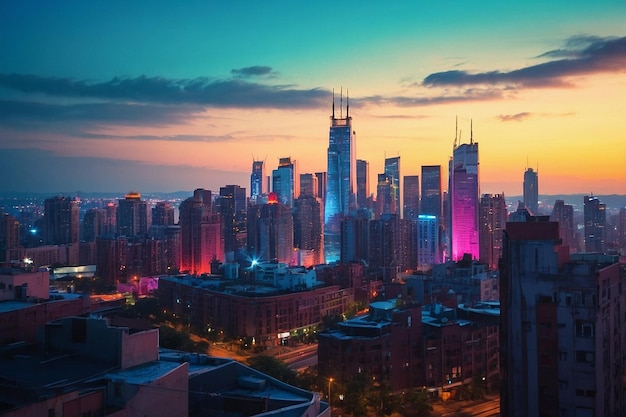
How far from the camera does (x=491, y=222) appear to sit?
41.6 m

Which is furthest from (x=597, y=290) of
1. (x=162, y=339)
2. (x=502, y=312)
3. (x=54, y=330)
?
(x=162, y=339)

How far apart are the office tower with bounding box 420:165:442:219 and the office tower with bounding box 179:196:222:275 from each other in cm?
2677

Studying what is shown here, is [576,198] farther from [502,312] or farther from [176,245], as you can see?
[502,312]

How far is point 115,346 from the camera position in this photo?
6.07m

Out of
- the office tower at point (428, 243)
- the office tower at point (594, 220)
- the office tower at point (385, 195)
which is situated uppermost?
the office tower at point (385, 195)

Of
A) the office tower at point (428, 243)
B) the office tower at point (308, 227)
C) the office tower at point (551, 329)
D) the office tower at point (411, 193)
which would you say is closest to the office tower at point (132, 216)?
the office tower at point (308, 227)

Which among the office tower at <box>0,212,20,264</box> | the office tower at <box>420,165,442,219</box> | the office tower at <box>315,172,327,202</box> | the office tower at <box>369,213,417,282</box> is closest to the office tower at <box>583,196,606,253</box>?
the office tower at <box>369,213,417,282</box>

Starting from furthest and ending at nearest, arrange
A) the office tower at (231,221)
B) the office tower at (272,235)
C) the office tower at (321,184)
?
1. the office tower at (321,184)
2. the office tower at (231,221)
3. the office tower at (272,235)

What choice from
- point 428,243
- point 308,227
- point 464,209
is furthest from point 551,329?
point 464,209

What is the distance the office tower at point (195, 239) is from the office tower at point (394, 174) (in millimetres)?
36452

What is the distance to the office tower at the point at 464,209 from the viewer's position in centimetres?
4556

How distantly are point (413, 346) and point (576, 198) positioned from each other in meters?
39.0

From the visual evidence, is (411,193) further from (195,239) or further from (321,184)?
(195,239)

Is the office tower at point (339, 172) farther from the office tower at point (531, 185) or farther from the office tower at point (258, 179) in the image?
the office tower at point (531, 185)
